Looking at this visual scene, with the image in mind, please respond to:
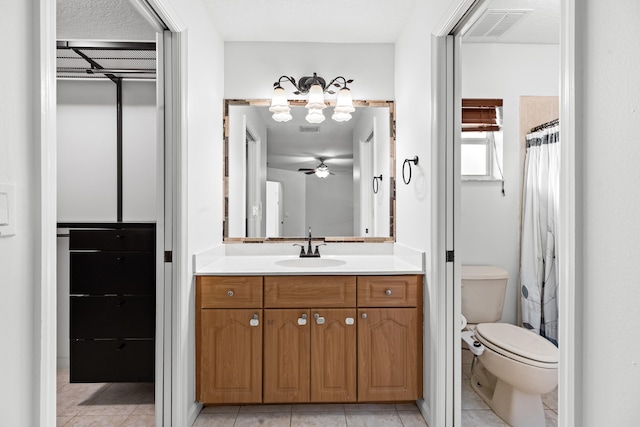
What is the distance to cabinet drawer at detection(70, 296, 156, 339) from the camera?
2.15 metres

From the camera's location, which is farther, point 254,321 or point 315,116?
point 315,116

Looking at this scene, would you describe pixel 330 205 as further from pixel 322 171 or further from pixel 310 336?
pixel 310 336

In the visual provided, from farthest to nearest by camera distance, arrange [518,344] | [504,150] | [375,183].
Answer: [504,150]
[375,183]
[518,344]

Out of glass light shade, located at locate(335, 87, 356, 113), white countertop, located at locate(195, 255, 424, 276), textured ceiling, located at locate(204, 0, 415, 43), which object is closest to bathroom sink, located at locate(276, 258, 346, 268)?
white countertop, located at locate(195, 255, 424, 276)

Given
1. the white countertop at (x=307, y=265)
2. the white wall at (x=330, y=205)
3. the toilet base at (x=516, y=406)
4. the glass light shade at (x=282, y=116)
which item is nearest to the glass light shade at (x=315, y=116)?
the glass light shade at (x=282, y=116)

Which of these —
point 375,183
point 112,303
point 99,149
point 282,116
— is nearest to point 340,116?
point 282,116

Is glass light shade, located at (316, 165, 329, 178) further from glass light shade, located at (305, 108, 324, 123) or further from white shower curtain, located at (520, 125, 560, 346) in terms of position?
white shower curtain, located at (520, 125, 560, 346)

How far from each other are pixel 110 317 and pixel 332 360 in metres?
1.28

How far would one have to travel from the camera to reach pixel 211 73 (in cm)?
235

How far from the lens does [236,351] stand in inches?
82.1

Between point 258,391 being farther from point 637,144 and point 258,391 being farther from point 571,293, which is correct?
point 637,144

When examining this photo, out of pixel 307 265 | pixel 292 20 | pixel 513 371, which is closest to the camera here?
pixel 513 371

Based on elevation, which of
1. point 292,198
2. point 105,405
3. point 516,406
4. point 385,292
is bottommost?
point 105,405

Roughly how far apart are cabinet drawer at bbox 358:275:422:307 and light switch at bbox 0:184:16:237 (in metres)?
1.60
